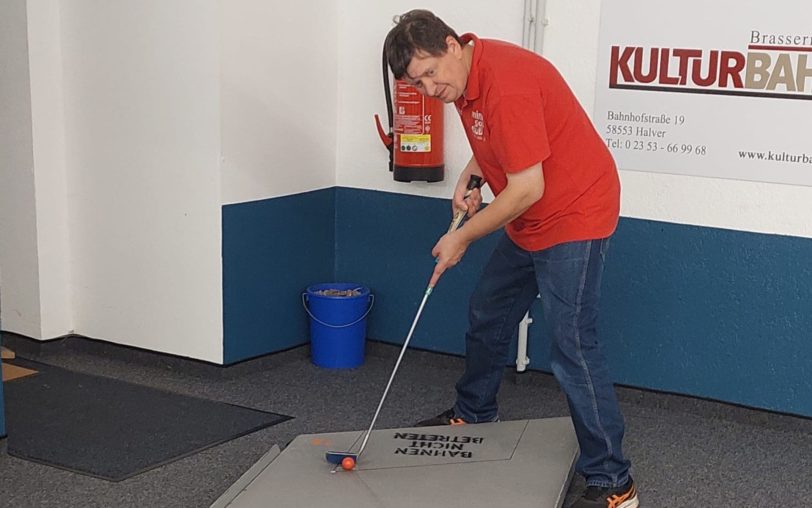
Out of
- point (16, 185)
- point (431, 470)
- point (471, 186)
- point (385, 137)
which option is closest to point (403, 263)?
point (385, 137)

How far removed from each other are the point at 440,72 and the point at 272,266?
153 centimetres

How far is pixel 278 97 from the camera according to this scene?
154 inches

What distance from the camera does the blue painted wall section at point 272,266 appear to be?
3846 millimetres

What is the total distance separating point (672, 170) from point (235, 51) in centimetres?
154

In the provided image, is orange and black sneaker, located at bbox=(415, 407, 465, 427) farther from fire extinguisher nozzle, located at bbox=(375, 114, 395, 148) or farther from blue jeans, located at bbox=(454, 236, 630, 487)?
fire extinguisher nozzle, located at bbox=(375, 114, 395, 148)

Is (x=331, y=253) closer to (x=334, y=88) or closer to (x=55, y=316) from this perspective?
(x=334, y=88)

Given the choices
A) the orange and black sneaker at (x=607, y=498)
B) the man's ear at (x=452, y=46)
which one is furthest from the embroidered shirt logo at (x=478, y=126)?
the orange and black sneaker at (x=607, y=498)

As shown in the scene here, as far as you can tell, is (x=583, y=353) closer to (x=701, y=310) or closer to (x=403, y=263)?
(x=701, y=310)

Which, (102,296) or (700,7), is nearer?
(700,7)

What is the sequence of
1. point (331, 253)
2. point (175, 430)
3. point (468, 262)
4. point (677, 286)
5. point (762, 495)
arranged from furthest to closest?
point (331, 253), point (468, 262), point (677, 286), point (175, 430), point (762, 495)

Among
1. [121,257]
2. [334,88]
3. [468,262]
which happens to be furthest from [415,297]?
[121,257]

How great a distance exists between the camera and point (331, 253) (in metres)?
4.26

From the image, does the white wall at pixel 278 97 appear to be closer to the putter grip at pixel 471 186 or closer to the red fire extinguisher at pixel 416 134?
the red fire extinguisher at pixel 416 134

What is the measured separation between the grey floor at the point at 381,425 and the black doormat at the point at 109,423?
59 millimetres
